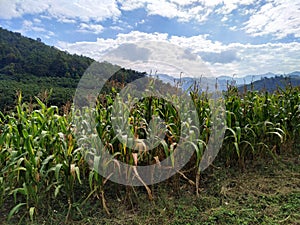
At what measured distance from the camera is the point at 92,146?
188 centimetres

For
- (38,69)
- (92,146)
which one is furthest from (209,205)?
(38,69)

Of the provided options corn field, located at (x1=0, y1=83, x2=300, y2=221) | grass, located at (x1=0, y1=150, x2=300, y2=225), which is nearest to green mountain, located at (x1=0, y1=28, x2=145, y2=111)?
corn field, located at (x1=0, y1=83, x2=300, y2=221)

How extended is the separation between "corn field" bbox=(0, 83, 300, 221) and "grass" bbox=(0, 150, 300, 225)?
7 cm

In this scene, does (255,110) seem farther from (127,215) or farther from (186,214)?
(127,215)

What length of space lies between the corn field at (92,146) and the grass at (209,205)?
0.22 feet

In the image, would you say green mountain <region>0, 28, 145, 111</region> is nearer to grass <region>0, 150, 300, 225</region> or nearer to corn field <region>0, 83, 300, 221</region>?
corn field <region>0, 83, 300, 221</region>

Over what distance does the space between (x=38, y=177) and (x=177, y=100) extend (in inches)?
54.1

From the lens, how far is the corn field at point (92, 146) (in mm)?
1728

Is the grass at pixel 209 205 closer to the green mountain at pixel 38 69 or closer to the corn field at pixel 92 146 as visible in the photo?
the corn field at pixel 92 146

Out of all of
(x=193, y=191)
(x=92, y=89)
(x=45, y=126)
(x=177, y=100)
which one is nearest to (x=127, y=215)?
(x=193, y=191)

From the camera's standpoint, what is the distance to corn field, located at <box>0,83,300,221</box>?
5.67 feet

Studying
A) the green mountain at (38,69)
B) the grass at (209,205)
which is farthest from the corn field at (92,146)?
the green mountain at (38,69)

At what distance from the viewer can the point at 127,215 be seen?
69.6 inches

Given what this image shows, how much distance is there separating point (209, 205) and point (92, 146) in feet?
3.11
